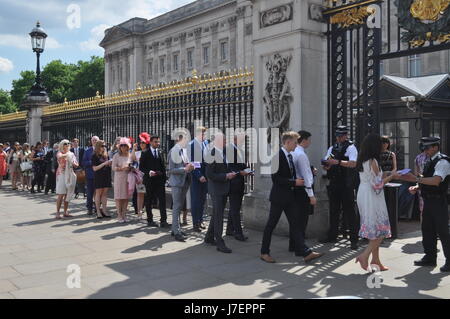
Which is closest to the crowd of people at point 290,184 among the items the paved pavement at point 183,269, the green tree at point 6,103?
the paved pavement at point 183,269

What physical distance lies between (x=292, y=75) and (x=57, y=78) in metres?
66.9

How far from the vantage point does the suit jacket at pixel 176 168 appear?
7918 millimetres

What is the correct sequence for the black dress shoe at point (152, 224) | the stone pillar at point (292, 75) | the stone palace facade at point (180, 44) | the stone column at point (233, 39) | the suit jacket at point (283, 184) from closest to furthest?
1. the suit jacket at point (283, 184)
2. the stone pillar at point (292, 75)
3. the black dress shoe at point (152, 224)
4. the stone palace facade at point (180, 44)
5. the stone column at point (233, 39)

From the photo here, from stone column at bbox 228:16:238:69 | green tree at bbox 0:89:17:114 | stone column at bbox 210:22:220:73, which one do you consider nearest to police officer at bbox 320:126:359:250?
stone column at bbox 228:16:238:69

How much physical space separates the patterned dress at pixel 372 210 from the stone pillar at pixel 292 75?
184 cm

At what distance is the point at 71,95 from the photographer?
2672 inches

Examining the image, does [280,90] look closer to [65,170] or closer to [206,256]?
[206,256]

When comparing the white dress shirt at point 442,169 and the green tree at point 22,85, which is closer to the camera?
the white dress shirt at point 442,169

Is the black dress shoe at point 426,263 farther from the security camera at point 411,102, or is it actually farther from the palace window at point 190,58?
the palace window at point 190,58

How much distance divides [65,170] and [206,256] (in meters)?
4.77

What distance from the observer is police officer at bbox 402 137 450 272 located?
18.8 feet

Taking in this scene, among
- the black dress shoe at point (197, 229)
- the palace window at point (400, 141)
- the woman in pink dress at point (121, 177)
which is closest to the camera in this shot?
the black dress shoe at point (197, 229)
